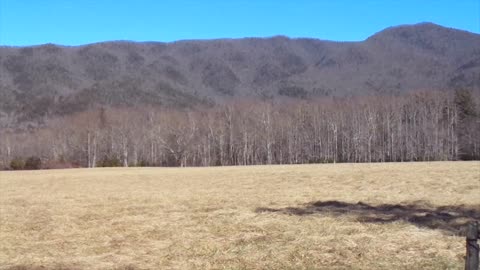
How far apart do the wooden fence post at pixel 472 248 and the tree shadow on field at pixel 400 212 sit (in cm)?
544

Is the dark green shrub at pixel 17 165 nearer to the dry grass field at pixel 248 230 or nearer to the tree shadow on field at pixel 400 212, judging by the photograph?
the dry grass field at pixel 248 230

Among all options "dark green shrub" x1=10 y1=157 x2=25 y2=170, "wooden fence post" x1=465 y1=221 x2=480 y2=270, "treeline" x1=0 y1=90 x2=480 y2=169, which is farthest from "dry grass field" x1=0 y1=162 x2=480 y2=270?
"treeline" x1=0 y1=90 x2=480 y2=169

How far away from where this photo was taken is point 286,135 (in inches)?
4397

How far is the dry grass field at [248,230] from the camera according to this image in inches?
410

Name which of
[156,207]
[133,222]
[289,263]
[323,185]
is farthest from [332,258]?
[323,185]

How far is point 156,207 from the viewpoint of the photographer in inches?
761

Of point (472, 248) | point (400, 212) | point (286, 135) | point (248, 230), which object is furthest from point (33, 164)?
point (472, 248)

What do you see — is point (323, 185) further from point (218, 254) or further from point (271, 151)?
point (271, 151)

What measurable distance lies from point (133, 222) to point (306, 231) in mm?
5560

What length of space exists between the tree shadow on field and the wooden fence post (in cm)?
544

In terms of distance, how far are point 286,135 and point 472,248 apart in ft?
345

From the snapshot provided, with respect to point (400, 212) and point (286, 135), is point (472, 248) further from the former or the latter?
point (286, 135)

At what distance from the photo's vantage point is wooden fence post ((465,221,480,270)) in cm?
670

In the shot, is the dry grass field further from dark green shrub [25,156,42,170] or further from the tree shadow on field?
dark green shrub [25,156,42,170]
